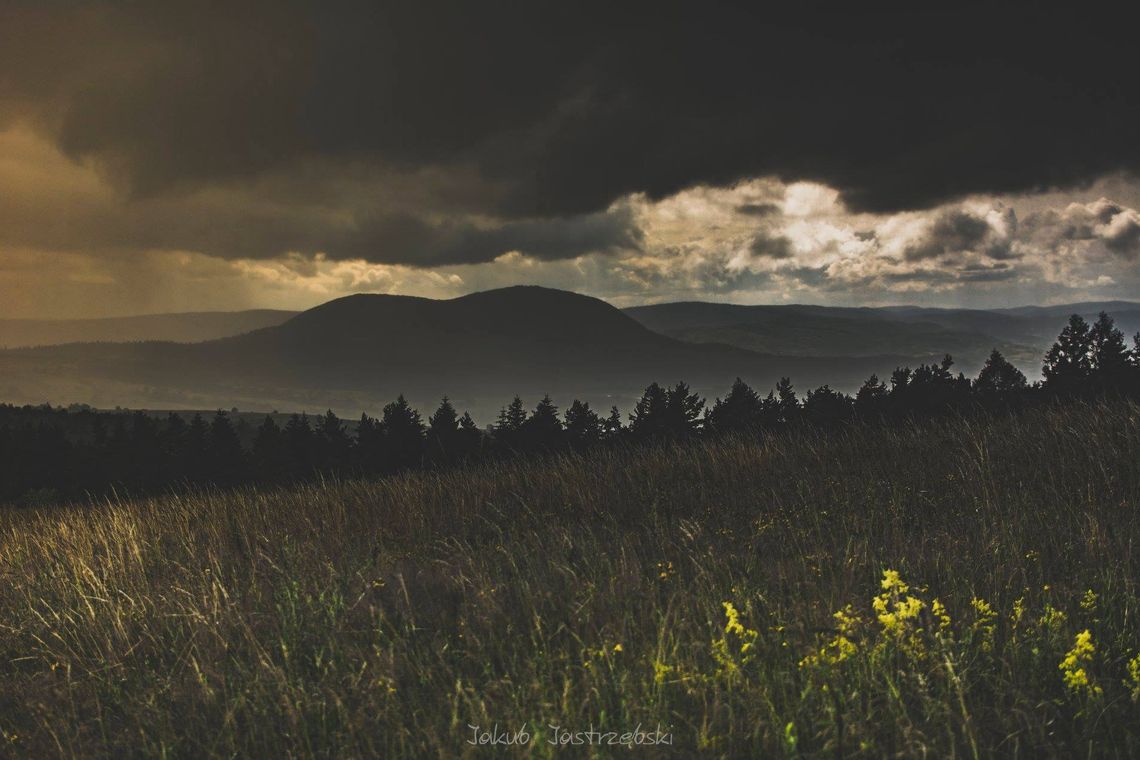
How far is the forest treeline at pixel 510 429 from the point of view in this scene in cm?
1495

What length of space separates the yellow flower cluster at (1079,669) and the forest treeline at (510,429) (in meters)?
9.09

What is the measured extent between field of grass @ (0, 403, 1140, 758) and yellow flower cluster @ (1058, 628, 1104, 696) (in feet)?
0.09

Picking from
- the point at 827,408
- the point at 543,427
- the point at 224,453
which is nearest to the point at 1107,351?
the point at 827,408

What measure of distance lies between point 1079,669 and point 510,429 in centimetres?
1701

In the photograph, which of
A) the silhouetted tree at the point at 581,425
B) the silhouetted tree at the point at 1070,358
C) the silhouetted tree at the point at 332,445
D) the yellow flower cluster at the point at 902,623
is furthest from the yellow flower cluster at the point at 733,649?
the silhouetted tree at the point at 332,445

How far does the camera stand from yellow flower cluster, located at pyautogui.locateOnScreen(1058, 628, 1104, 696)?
2832mm

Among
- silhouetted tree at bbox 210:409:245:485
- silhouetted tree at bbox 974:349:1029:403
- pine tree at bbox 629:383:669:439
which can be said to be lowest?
A: silhouetted tree at bbox 210:409:245:485

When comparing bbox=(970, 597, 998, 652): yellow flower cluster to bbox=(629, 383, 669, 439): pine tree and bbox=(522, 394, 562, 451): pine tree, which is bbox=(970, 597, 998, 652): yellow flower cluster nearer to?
bbox=(629, 383, 669, 439): pine tree

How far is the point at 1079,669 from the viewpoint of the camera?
2838 mm

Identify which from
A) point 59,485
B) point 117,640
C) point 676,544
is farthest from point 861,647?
point 59,485

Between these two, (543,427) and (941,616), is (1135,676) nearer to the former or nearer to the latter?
(941,616)

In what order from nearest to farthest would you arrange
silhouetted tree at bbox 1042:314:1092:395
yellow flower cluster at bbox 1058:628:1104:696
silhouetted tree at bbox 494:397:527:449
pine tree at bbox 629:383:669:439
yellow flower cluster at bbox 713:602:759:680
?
yellow flower cluster at bbox 1058:628:1104:696, yellow flower cluster at bbox 713:602:759:680, pine tree at bbox 629:383:669:439, silhouetted tree at bbox 1042:314:1092:395, silhouetted tree at bbox 494:397:527:449

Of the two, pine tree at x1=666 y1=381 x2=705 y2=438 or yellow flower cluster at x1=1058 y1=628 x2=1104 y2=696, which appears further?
pine tree at x1=666 y1=381 x2=705 y2=438

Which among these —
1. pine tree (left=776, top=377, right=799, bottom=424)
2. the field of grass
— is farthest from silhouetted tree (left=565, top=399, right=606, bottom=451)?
the field of grass
